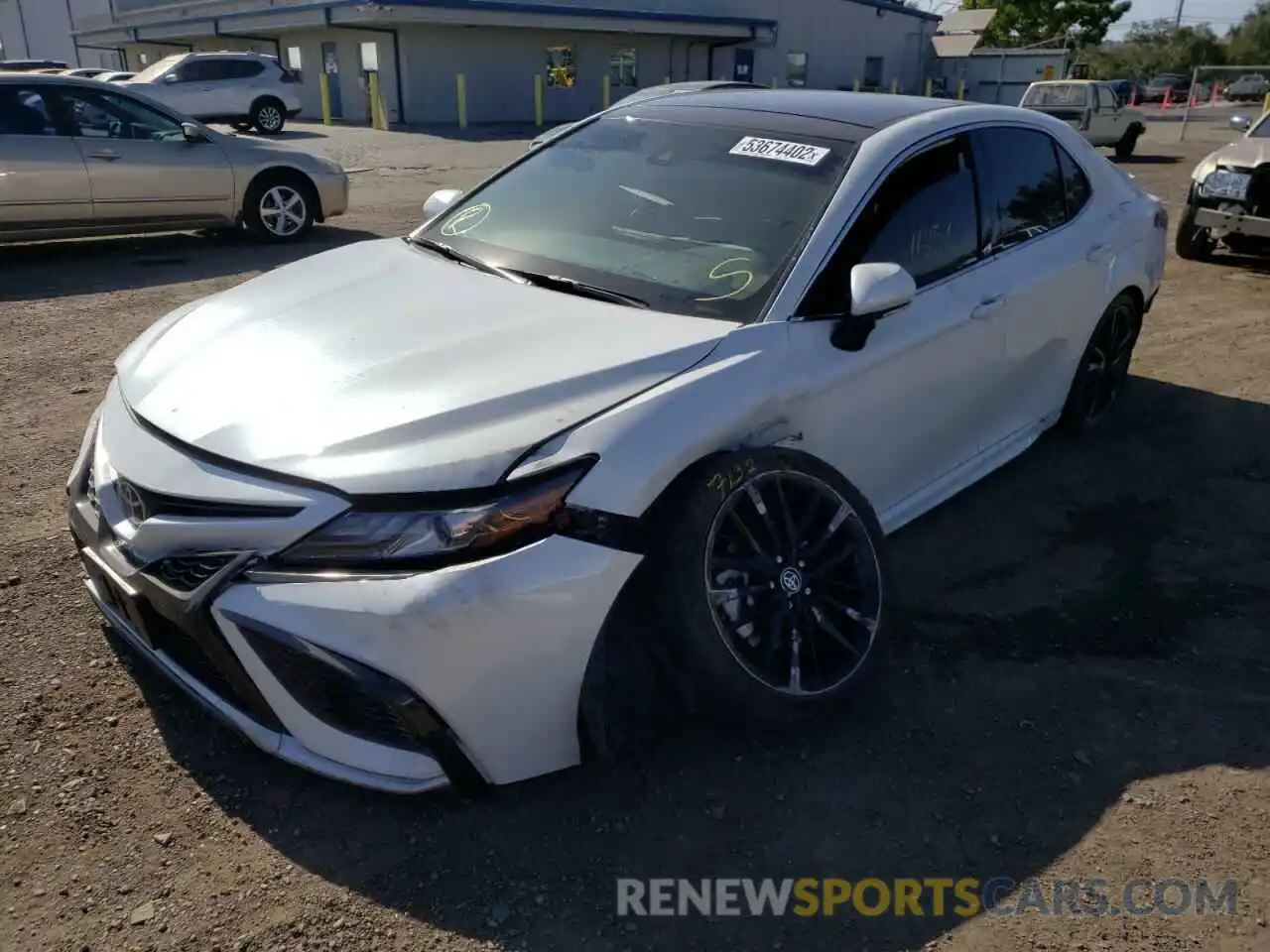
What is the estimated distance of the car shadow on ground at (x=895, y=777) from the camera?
2408 millimetres

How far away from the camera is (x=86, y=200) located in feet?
29.0

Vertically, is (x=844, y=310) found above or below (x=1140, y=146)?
above

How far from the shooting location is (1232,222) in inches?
380

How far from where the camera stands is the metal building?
29312 mm

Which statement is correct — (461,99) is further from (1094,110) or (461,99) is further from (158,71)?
(1094,110)

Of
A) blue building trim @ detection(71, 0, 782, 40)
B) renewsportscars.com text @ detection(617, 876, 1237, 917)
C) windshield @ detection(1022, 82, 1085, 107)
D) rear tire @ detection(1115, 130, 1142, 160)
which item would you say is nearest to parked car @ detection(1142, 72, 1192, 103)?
blue building trim @ detection(71, 0, 782, 40)

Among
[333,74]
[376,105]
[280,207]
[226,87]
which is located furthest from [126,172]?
[333,74]

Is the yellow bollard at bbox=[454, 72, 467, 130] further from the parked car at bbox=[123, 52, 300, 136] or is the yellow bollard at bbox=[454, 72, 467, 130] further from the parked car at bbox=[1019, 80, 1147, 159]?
the parked car at bbox=[1019, 80, 1147, 159]

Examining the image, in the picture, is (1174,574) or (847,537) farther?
(1174,574)

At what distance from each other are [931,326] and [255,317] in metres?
2.25

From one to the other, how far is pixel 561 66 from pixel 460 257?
103ft

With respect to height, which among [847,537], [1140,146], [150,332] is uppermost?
[150,332]

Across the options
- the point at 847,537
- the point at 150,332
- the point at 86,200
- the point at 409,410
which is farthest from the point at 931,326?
the point at 86,200

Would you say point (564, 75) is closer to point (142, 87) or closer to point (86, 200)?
point (142, 87)
